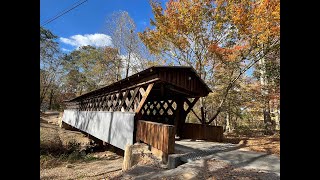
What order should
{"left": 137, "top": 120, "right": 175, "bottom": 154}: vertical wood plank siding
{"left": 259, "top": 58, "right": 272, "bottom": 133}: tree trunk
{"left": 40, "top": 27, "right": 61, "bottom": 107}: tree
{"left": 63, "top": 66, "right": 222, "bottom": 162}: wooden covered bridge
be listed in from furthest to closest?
{"left": 40, "top": 27, "right": 61, "bottom": 107}: tree < {"left": 259, "top": 58, "right": 272, "bottom": 133}: tree trunk < {"left": 63, "top": 66, "right": 222, "bottom": 162}: wooden covered bridge < {"left": 137, "top": 120, "right": 175, "bottom": 154}: vertical wood plank siding

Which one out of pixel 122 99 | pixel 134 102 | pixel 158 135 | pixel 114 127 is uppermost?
pixel 122 99

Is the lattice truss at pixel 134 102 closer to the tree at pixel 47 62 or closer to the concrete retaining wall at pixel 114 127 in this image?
the concrete retaining wall at pixel 114 127

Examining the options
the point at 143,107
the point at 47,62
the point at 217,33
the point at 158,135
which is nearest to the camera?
the point at 158,135

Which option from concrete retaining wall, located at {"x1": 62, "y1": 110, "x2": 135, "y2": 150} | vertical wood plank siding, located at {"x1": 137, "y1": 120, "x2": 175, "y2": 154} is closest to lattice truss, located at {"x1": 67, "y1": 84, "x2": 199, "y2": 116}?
concrete retaining wall, located at {"x1": 62, "y1": 110, "x2": 135, "y2": 150}

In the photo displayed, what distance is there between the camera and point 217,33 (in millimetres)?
14258

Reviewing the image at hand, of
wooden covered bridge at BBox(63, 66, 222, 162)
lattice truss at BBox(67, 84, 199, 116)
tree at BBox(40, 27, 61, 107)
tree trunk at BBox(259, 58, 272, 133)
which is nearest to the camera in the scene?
wooden covered bridge at BBox(63, 66, 222, 162)

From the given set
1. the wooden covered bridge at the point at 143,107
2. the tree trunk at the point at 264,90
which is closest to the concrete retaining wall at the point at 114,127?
the wooden covered bridge at the point at 143,107

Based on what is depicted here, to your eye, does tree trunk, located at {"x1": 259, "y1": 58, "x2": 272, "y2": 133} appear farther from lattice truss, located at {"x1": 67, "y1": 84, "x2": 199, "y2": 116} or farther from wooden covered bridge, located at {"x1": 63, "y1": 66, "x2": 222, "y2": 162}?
wooden covered bridge, located at {"x1": 63, "y1": 66, "x2": 222, "y2": 162}

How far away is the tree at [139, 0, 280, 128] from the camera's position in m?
11.7

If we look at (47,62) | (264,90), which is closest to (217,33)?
(264,90)

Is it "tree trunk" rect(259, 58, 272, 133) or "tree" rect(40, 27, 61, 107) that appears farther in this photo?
"tree" rect(40, 27, 61, 107)

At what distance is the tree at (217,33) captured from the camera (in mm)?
11734

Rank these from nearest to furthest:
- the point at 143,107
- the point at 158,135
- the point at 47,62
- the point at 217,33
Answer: the point at 158,135 < the point at 143,107 < the point at 217,33 < the point at 47,62

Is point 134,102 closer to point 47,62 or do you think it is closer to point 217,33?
point 217,33
